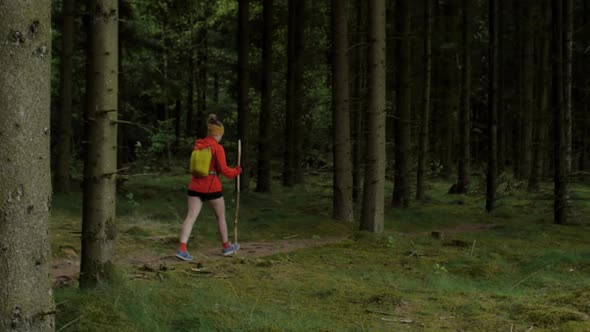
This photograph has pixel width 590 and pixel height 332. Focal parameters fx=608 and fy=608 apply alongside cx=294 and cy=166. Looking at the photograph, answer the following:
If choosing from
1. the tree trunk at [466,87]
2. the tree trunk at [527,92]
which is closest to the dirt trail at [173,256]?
the tree trunk at [466,87]

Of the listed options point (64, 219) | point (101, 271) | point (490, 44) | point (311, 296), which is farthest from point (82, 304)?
point (490, 44)

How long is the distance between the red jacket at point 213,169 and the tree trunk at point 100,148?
2964mm

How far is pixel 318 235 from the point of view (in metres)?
12.9

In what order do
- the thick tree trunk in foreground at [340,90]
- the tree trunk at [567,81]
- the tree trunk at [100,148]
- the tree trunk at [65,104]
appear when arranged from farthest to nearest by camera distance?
the tree trunk at [65,104], the tree trunk at [567,81], the thick tree trunk in foreground at [340,90], the tree trunk at [100,148]

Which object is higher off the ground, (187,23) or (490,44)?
(187,23)

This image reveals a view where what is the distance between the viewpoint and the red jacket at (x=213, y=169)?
917cm

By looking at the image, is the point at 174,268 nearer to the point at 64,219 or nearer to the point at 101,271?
the point at 101,271

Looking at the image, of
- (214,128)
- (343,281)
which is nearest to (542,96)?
(214,128)

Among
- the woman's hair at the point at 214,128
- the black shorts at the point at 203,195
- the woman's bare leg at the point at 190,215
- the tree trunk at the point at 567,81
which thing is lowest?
the woman's bare leg at the point at 190,215

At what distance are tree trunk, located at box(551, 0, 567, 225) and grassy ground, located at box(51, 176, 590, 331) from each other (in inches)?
37.8

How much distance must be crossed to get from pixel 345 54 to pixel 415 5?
35.2 feet

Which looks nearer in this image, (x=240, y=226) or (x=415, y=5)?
(x=240, y=226)

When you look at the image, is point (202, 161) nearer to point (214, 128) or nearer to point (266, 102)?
point (214, 128)

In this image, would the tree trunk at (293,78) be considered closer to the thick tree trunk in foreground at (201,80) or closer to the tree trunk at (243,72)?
the tree trunk at (243,72)
